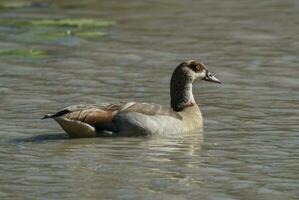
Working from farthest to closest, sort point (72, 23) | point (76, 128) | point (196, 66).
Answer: point (72, 23), point (196, 66), point (76, 128)

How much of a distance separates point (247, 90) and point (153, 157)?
15.1ft

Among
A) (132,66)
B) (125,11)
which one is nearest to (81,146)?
(132,66)

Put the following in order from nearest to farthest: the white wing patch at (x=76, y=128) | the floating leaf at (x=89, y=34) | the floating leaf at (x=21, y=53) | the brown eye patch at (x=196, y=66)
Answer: the white wing patch at (x=76, y=128) → the brown eye patch at (x=196, y=66) → the floating leaf at (x=21, y=53) → the floating leaf at (x=89, y=34)

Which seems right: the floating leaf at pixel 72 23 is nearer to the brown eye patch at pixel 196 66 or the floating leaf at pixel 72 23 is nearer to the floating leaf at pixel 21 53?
the floating leaf at pixel 21 53

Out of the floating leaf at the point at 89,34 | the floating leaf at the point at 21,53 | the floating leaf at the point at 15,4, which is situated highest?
the floating leaf at the point at 15,4

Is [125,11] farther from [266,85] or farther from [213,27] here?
[266,85]

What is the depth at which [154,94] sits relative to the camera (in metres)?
17.6

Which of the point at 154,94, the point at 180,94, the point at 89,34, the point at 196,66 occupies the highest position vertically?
the point at 196,66

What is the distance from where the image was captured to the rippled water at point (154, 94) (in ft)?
39.2

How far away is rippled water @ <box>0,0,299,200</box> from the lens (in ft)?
39.2

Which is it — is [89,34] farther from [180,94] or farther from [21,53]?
[180,94]

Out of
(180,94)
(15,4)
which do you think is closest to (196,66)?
(180,94)

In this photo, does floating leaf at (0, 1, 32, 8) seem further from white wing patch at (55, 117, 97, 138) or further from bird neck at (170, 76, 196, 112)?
white wing patch at (55, 117, 97, 138)

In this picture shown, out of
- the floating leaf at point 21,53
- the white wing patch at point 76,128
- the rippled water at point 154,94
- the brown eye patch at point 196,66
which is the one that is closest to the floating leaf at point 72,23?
the rippled water at point 154,94
